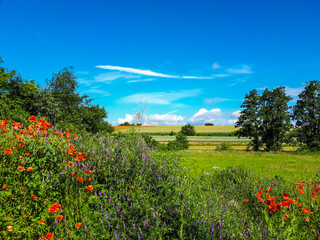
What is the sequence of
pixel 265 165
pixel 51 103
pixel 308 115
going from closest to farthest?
pixel 265 165
pixel 51 103
pixel 308 115

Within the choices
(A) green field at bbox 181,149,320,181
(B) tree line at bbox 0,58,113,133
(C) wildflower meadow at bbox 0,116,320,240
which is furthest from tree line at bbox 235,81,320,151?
(C) wildflower meadow at bbox 0,116,320,240

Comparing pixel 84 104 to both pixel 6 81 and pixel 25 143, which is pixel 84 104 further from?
pixel 25 143

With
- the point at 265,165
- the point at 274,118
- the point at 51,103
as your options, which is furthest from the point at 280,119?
the point at 51,103

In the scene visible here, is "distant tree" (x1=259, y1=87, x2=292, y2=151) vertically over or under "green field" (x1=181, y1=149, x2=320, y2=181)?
over

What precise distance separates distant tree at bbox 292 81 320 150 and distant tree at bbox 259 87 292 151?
1463 millimetres

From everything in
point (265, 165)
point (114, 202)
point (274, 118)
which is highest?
point (274, 118)

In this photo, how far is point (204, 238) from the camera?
109 inches

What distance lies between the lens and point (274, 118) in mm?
33531

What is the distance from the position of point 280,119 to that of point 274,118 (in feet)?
2.71

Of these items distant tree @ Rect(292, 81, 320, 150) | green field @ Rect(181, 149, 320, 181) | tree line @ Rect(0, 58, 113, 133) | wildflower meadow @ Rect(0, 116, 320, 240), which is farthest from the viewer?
distant tree @ Rect(292, 81, 320, 150)

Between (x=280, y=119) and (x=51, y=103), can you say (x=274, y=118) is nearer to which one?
(x=280, y=119)

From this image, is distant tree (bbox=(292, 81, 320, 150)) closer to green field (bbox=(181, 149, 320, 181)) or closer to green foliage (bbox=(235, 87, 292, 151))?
green foliage (bbox=(235, 87, 292, 151))

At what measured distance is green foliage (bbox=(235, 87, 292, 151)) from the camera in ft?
108

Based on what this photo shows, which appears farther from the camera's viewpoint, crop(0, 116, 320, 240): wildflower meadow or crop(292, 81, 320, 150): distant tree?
crop(292, 81, 320, 150): distant tree
